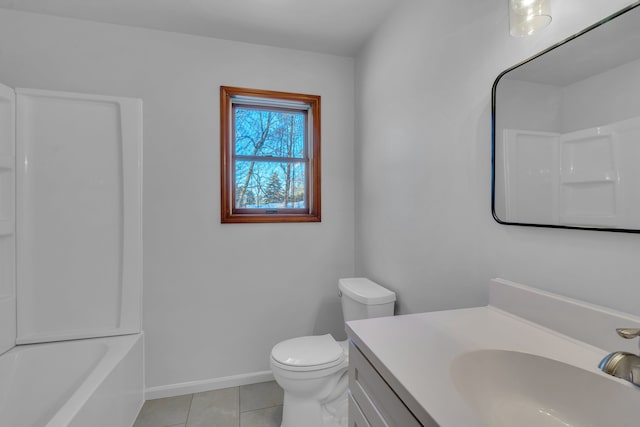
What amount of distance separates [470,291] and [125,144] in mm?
2119

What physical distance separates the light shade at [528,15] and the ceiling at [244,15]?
1.10 m

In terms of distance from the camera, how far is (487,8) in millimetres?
1122

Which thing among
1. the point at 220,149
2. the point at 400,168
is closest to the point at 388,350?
the point at 400,168

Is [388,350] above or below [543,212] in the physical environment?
below

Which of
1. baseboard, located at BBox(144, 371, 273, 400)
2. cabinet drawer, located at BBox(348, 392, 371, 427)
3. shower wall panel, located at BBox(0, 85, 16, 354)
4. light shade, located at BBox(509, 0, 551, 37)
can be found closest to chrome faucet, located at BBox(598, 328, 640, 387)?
cabinet drawer, located at BBox(348, 392, 371, 427)

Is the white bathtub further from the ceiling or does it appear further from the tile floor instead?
the ceiling

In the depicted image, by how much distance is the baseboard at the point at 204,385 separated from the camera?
1.98 metres

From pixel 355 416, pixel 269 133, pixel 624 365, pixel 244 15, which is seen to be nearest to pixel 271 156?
pixel 269 133

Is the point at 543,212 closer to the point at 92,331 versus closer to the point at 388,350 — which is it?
the point at 388,350

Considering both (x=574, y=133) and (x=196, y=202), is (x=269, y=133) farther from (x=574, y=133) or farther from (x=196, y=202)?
(x=574, y=133)

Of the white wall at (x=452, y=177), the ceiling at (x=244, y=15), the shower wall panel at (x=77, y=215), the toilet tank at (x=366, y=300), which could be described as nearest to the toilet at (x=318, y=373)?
the toilet tank at (x=366, y=300)

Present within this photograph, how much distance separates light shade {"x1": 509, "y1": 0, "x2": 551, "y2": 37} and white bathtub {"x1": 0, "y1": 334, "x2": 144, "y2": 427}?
2.09 m

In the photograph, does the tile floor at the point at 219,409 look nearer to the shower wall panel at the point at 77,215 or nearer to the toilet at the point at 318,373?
the toilet at the point at 318,373

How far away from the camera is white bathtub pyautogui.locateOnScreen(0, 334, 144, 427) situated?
136 centimetres
